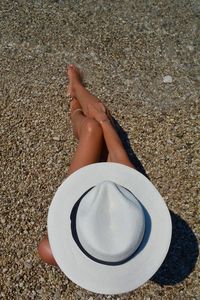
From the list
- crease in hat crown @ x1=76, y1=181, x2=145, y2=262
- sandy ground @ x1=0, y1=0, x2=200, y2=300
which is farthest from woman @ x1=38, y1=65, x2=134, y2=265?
crease in hat crown @ x1=76, y1=181, x2=145, y2=262

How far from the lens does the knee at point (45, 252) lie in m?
2.56

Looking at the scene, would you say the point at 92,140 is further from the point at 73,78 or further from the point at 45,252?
the point at 73,78

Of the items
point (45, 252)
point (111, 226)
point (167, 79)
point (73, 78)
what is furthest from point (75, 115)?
point (111, 226)

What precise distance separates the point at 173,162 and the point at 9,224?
1.10m

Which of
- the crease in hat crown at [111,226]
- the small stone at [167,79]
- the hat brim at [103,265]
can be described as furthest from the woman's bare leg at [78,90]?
the crease in hat crown at [111,226]

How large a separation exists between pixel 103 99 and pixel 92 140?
771 mm

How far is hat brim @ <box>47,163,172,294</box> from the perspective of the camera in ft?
7.20

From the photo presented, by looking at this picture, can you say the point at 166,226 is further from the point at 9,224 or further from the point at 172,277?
the point at 9,224

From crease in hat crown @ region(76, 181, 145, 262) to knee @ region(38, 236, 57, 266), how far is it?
439mm

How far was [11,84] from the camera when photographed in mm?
3562

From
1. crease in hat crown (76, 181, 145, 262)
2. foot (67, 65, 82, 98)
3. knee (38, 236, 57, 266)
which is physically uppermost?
crease in hat crown (76, 181, 145, 262)

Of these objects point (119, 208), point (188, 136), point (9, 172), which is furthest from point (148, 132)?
point (119, 208)

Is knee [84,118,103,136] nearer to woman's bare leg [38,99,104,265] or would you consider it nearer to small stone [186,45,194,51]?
woman's bare leg [38,99,104,265]

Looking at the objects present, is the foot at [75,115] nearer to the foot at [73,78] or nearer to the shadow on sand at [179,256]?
the foot at [73,78]
